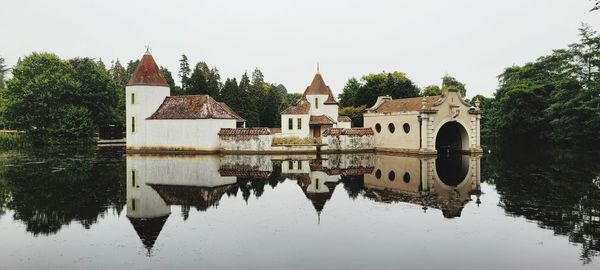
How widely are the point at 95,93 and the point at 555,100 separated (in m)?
50.3

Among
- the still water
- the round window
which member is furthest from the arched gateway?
the round window

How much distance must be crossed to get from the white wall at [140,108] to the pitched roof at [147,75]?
1.32 feet

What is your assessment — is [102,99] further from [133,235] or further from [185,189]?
[133,235]

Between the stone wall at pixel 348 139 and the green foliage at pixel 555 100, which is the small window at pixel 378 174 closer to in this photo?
the stone wall at pixel 348 139

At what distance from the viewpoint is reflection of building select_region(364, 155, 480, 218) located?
603 inches

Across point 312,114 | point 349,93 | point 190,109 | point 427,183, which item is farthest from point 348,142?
point 349,93

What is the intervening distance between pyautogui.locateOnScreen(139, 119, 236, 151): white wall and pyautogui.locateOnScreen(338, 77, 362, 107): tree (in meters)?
25.4

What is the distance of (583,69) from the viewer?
147 feet

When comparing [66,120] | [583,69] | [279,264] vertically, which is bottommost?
[279,264]

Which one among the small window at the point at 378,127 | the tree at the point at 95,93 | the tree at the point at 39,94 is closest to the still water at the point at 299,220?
the small window at the point at 378,127

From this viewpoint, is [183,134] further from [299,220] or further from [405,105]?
[299,220]

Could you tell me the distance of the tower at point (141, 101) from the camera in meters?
37.0

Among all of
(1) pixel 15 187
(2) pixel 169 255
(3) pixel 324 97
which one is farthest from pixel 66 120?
(2) pixel 169 255

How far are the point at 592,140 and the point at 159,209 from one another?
148ft
